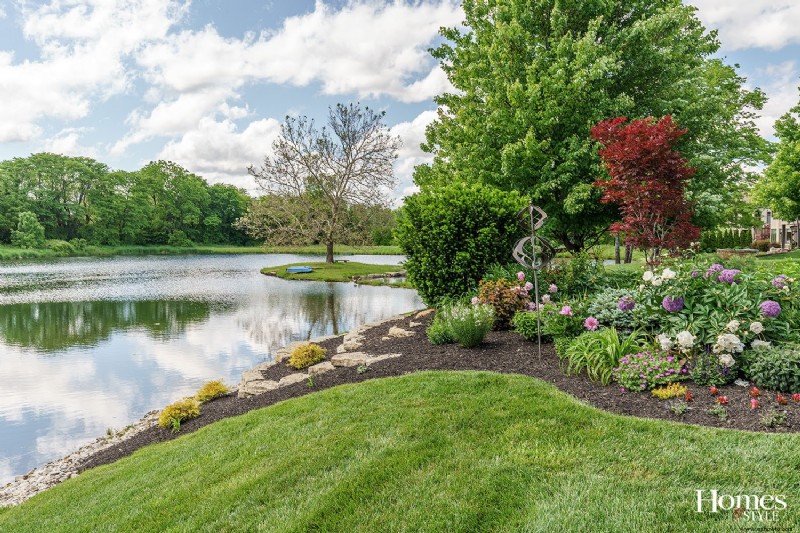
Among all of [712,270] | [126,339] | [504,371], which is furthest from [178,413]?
[712,270]

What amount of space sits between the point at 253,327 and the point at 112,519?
30.1 ft

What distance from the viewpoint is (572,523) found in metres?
2.49

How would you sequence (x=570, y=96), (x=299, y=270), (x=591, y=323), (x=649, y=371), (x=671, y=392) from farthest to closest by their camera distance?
(x=299, y=270)
(x=570, y=96)
(x=591, y=323)
(x=649, y=371)
(x=671, y=392)

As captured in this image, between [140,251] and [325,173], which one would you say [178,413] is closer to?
[325,173]

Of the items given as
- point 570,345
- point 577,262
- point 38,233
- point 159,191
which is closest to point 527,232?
point 577,262

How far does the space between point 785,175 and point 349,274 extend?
21.4 metres

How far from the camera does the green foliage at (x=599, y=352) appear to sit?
493 centimetres

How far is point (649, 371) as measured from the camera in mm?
4586

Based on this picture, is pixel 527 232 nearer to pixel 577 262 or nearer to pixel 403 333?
pixel 577 262

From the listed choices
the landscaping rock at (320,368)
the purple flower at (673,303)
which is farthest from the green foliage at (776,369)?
the landscaping rock at (320,368)

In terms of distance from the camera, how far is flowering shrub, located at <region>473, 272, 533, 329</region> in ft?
23.4

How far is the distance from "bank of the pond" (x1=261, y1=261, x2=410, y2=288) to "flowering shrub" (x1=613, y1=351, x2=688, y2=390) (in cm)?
1625

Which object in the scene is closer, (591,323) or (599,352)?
(599,352)

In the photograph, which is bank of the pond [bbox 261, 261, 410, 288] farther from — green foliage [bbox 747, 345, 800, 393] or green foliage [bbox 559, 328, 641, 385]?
green foliage [bbox 747, 345, 800, 393]
